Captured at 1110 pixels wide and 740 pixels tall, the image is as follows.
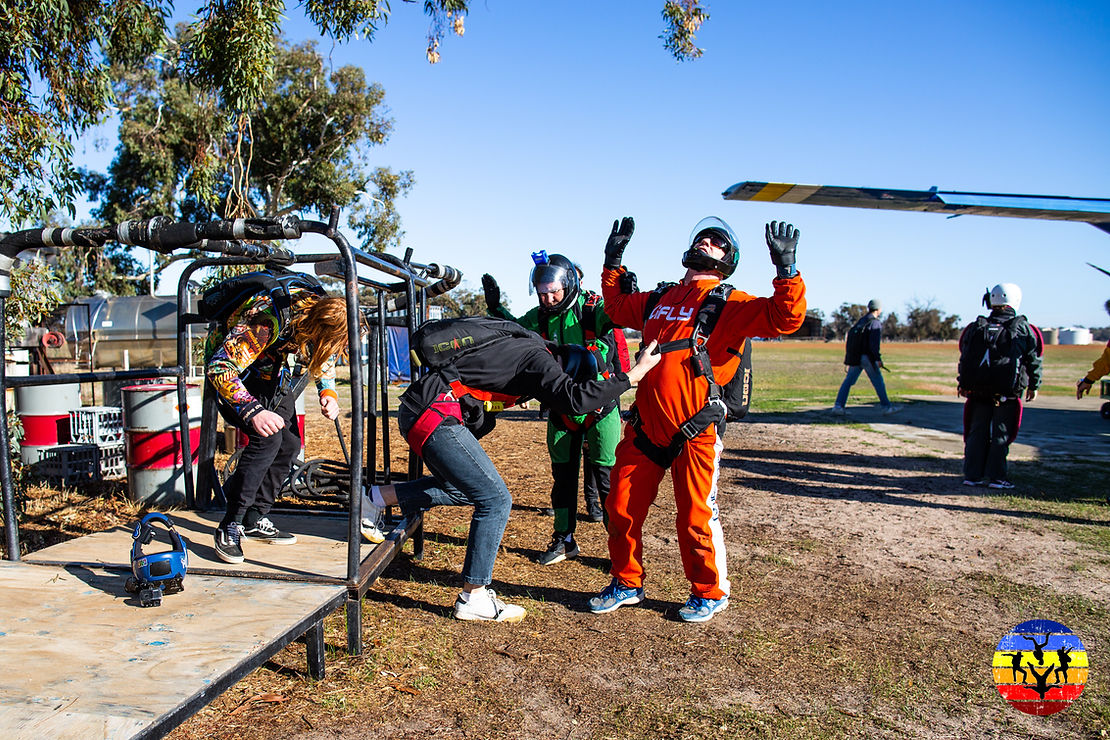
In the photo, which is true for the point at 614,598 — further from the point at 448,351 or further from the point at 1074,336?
the point at 1074,336

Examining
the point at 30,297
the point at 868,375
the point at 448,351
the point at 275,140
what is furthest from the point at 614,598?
the point at 275,140

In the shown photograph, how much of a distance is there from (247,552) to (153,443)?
2.83 meters

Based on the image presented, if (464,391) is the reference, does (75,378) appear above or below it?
above

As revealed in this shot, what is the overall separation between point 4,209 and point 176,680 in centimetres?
527

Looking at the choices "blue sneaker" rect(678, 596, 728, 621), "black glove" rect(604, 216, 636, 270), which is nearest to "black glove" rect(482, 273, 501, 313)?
"black glove" rect(604, 216, 636, 270)

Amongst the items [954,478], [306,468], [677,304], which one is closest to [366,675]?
[677,304]

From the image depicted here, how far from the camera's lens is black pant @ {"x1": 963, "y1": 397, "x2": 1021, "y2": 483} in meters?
7.40

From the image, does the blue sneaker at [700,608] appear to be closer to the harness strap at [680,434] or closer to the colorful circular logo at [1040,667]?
the harness strap at [680,434]

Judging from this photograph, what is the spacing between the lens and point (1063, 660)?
11.9 ft

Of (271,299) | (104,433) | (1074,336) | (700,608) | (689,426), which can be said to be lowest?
(700,608)

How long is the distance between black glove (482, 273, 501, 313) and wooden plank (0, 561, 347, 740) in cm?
244

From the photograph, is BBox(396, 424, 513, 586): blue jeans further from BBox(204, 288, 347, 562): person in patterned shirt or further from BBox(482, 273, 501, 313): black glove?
BBox(482, 273, 501, 313): black glove

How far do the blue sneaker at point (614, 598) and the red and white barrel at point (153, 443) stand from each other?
383 cm

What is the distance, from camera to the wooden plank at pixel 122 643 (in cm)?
226
